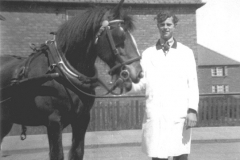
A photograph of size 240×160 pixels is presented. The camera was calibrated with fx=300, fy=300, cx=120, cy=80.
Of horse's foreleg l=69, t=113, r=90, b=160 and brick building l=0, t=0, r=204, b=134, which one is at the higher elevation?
brick building l=0, t=0, r=204, b=134

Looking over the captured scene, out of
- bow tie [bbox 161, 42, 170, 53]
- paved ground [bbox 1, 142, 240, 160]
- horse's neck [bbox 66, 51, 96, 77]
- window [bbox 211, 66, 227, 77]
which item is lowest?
paved ground [bbox 1, 142, 240, 160]

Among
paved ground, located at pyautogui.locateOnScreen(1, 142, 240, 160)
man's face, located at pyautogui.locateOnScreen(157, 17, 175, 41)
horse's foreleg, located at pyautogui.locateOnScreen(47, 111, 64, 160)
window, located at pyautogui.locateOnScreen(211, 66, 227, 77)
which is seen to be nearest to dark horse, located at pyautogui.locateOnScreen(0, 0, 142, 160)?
horse's foreleg, located at pyautogui.locateOnScreen(47, 111, 64, 160)

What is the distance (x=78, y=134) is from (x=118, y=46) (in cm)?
105

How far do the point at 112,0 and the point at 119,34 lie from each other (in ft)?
36.1

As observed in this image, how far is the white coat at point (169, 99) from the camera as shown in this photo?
10.6ft

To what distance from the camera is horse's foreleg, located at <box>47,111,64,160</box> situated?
2.86 meters

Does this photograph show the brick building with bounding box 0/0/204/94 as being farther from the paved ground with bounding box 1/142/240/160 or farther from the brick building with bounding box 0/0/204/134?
the paved ground with bounding box 1/142/240/160

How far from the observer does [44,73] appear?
3.06 m

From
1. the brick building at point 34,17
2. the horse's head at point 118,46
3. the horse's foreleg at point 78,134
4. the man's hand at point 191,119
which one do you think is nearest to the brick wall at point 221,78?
the brick building at point 34,17

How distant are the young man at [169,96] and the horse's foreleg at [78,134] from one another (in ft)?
2.19

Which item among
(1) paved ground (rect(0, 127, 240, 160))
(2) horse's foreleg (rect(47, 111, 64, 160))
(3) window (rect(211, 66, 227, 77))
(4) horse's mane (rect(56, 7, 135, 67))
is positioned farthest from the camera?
(3) window (rect(211, 66, 227, 77))

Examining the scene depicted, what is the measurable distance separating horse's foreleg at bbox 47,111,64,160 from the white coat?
3.04ft

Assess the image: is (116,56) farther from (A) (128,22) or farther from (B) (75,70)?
(B) (75,70)

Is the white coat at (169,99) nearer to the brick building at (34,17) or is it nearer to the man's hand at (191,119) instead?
the man's hand at (191,119)
